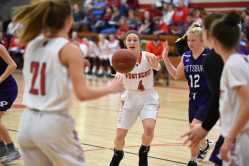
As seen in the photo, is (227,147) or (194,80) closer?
(227,147)

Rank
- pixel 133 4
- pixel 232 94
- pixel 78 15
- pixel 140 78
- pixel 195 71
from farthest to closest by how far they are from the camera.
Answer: pixel 78 15 → pixel 133 4 → pixel 140 78 → pixel 195 71 → pixel 232 94

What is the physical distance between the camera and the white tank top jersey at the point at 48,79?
350 cm

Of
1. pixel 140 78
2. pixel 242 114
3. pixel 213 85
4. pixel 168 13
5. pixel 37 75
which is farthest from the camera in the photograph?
pixel 168 13

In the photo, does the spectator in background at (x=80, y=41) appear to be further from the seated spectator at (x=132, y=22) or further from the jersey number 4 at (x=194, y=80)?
the jersey number 4 at (x=194, y=80)

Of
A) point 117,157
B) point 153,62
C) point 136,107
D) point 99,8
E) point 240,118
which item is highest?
point 99,8

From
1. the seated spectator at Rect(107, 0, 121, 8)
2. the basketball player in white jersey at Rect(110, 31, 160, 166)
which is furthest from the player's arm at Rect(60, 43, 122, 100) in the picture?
the seated spectator at Rect(107, 0, 121, 8)

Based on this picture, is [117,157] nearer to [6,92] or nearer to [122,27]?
[6,92]

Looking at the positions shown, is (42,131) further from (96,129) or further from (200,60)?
(96,129)

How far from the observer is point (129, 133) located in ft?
28.8

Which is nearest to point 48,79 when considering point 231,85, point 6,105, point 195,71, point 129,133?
point 231,85

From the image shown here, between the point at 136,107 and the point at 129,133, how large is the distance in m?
2.61

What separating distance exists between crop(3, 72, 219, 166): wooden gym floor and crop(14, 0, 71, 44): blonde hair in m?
3.09

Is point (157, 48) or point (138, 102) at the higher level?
point (157, 48)

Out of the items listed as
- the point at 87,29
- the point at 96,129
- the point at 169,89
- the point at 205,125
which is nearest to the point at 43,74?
the point at 205,125
